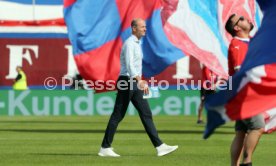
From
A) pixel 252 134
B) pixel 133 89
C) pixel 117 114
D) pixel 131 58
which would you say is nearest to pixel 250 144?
pixel 252 134

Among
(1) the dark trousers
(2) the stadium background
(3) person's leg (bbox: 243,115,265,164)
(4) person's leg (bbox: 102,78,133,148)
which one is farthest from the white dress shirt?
(2) the stadium background

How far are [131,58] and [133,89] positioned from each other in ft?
1.80

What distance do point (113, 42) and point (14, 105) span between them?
1078cm

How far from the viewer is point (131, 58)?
1594 cm

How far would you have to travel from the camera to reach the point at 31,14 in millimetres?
49844

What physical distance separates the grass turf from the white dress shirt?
1.35 m

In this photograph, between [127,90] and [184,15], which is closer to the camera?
[127,90]

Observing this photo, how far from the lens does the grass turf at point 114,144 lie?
50.8ft

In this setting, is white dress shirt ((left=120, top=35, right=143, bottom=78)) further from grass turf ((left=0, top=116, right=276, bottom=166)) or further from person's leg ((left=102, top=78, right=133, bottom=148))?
grass turf ((left=0, top=116, right=276, bottom=166))

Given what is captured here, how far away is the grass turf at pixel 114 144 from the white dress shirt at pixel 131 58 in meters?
1.35

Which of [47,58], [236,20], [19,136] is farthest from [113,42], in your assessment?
[47,58]

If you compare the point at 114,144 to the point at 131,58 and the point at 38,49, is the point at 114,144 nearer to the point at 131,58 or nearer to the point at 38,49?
the point at 131,58

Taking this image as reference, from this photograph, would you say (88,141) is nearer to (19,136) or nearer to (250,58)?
(19,136)

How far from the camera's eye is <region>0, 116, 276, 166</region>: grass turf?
15.5 m
